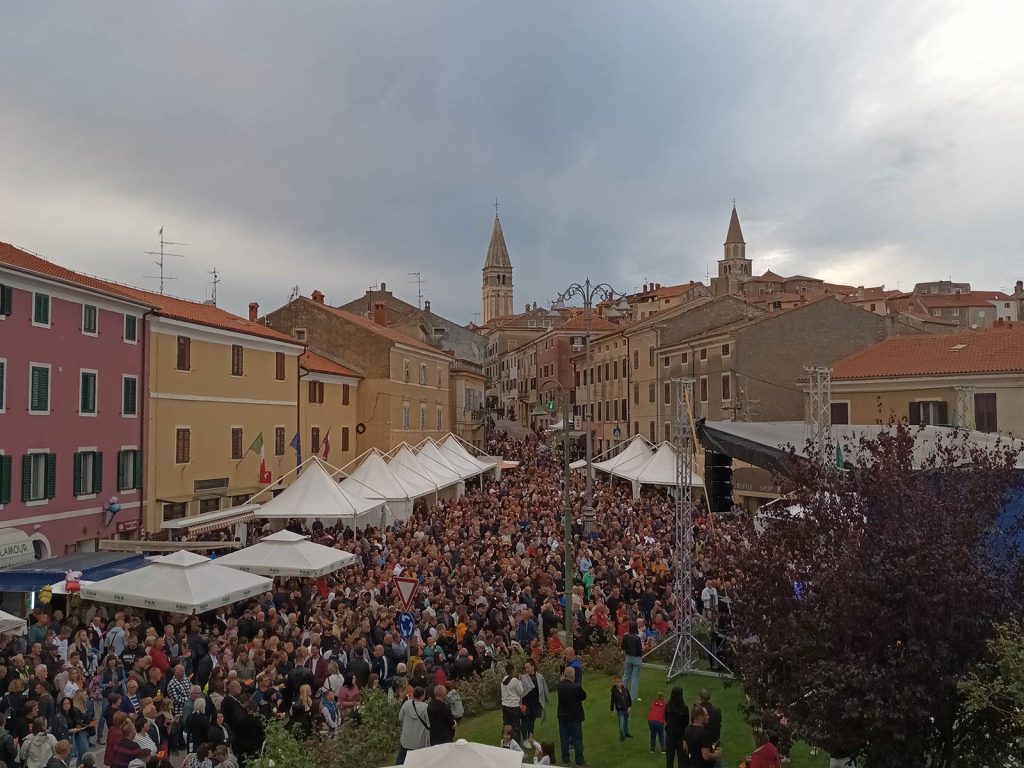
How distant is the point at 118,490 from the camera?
2586 centimetres

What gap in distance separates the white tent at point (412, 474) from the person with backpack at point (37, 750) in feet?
Answer: 62.0

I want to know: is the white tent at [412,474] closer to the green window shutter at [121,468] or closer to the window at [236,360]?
the window at [236,360]

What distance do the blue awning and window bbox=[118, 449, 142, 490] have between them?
6100 millimetres

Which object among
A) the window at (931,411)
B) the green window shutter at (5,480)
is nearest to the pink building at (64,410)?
the green window shutter at (5,480)

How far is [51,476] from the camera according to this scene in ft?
74.6

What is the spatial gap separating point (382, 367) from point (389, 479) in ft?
50.7

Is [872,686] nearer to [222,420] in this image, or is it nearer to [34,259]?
[34,259]

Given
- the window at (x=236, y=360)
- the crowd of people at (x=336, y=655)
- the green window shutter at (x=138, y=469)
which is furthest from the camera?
the window at (x=236, y=360)

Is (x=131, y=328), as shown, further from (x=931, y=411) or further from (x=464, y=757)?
(x=931, y=411)

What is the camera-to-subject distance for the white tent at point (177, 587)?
47.2 feet

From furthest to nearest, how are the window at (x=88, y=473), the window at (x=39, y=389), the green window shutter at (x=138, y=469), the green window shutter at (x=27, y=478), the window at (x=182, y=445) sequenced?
the window at (x=182, y=445) < the green window shutter at (x=138, y=469) < the window at (x=88, y=473) < the window at (x=39, y=389) < the green window shutter at (x=27, y=478)

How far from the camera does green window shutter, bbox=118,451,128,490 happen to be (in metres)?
25.9

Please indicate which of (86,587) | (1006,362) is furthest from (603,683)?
(1006,362)

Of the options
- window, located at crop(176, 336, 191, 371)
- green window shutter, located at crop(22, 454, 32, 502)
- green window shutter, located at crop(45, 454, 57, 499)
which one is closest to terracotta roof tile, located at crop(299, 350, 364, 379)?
window, located at crop(176, 336, 191, 371)
